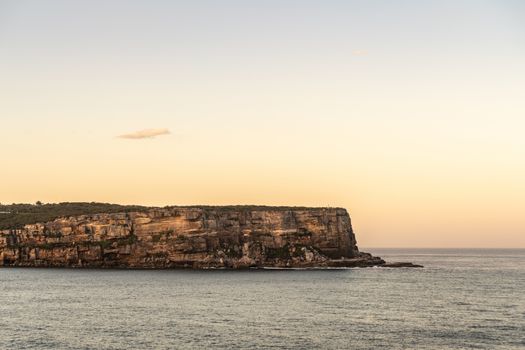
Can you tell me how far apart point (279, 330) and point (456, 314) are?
24.7 meters

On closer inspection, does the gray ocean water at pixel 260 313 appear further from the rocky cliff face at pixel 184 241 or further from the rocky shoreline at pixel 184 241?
the rocky cliff face at pixel 184 241

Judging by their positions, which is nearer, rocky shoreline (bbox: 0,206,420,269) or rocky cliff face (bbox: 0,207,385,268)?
rocky shoreline (bbox: 0,206,420,269)

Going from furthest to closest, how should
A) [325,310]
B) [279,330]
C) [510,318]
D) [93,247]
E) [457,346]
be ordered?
[93,247] < [325,310] < [510,318] < [279,330] < [457,346]

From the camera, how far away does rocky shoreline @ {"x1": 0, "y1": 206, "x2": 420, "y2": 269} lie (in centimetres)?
16338

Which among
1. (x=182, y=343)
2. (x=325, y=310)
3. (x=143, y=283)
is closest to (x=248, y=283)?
(x=143, y=283)

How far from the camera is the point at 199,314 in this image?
77.1m

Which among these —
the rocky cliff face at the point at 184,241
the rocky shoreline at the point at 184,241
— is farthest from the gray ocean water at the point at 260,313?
the rocky cliff face at the point at 184,241

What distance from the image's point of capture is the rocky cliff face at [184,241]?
163625 mm

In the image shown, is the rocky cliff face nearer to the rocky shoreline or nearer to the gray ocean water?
the rocky shoreline

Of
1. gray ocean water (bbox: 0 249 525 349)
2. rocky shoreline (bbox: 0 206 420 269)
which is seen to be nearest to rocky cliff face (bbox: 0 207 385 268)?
rocky shoreline (bbox: 0 206 420 269)

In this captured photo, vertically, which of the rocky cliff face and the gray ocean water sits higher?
the rocky cliff face

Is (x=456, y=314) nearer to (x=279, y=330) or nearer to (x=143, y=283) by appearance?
(x=279, y=330)

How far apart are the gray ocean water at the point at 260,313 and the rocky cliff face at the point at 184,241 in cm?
3491

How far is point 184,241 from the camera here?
539 feet
